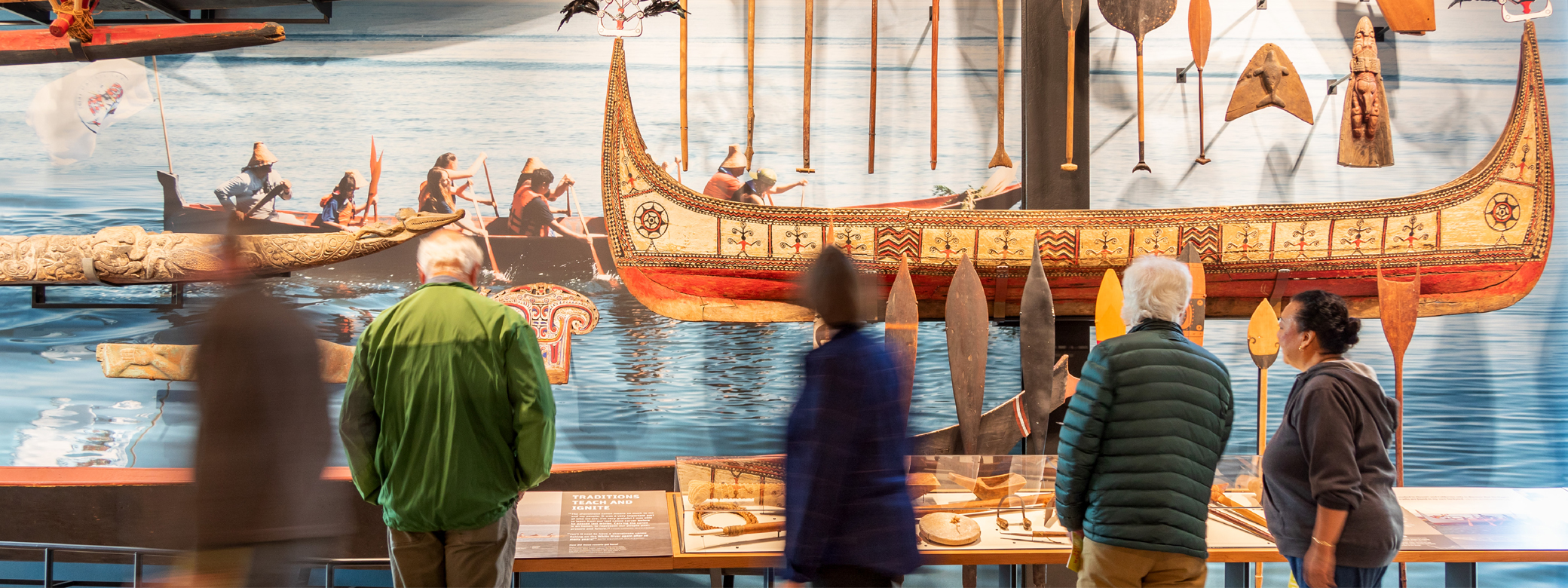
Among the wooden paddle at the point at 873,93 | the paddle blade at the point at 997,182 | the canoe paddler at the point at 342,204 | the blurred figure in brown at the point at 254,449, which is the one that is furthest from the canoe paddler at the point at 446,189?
the paddle blade at the point at 997,182

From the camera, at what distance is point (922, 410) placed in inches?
163

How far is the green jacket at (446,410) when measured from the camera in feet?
6.98

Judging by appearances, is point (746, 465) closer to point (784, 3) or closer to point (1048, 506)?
point (1048, 506)

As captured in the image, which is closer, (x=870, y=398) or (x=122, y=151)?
(x=870, y=398)

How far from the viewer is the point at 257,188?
3.93m

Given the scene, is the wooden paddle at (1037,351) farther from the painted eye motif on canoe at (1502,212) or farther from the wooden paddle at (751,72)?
the painted eye motif on canoe at (1502,212)

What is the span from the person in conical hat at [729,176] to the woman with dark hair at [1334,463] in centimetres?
251

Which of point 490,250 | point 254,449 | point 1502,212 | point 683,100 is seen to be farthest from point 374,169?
point 1502,212

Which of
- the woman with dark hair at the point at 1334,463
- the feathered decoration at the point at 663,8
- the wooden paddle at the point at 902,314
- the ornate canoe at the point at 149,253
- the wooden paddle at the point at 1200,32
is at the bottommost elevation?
the woman with dark hair at the point at 1334,463

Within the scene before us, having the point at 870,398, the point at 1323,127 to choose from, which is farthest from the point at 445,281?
the point at 1323,127

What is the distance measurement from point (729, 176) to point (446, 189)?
1.29m

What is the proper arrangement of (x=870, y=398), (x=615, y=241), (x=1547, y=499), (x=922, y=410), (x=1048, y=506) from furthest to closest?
(x=922, y=410)
(x=615, y=241)
(x=1547, y=499)
(x=1048, y=506)
(x=870, y=398)

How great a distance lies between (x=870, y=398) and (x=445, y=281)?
46.4 inches

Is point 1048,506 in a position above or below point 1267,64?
below
